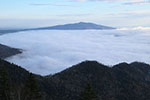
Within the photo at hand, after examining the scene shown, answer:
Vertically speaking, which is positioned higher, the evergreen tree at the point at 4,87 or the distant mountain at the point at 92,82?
the evergreen tree at the point at 4,87

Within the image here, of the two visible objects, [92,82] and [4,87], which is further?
[92,82]

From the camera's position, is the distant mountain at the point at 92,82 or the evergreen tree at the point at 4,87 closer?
the evergreen tree at the point at 4,87

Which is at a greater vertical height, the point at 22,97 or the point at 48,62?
the point at 22,97

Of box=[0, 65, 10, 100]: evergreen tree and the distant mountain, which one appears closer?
box=[0, 65, 10, 100]: evergreen tree

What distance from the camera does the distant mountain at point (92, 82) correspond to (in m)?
71.2

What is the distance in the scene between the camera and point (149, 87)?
294 ft

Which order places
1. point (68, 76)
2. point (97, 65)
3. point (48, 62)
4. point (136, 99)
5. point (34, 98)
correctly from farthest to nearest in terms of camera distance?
1. point (48, 62)
2. point (97, 65)
3. point (68, 76)
4. point (136, 99)
5. point (34, 98)

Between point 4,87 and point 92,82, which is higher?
point 4,87

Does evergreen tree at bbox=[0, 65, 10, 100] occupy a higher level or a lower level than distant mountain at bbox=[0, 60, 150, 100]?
higher

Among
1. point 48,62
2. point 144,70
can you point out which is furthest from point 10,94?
point 48,62

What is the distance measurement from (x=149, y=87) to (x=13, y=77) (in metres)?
47.9

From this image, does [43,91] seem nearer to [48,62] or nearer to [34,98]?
[34,98]

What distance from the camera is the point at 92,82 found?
82.6 m

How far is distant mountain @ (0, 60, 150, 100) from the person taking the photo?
7125cm
